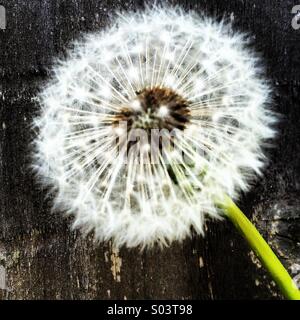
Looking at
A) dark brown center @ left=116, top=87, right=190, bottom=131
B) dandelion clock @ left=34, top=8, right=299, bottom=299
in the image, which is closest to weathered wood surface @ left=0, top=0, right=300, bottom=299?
dandelion clock @ left=34, top=8, right=299, bottom=299

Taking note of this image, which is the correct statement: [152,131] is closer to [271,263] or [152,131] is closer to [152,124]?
[152,124]

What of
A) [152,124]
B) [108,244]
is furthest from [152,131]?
[108,244]

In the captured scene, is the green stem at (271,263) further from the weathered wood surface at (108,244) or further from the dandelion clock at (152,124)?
the weathered wood surface at (108,244)

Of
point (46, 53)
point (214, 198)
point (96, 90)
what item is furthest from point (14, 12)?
point (214, 198)

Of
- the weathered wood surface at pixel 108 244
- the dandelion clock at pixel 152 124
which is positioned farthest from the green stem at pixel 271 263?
the weathered wood surface at pixel 108 244

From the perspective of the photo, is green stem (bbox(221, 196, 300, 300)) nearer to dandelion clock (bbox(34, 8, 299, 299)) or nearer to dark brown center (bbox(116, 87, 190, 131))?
dandelion clock (bbox(34, 8, 299, 299))
